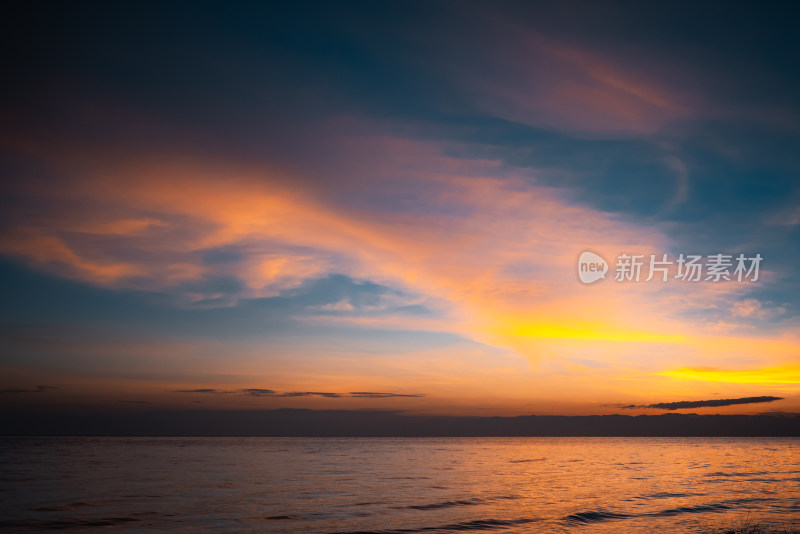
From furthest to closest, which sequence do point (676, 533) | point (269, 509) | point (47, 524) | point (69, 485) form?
point (69, 485) < point (269, 509) < point (47, 524) < point (676, 533)

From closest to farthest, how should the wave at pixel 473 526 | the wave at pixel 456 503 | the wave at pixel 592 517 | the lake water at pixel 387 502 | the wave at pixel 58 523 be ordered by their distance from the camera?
the wave at pixel 473 526
the wave at pixel 58 523
the lake water at pixel 387 502
the wave at pixel 592 517
the wave at pixel 456 503

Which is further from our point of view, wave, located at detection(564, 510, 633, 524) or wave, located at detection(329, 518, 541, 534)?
wave, located at detection(564, 510, 633, 524)

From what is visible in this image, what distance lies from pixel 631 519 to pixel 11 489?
51.2 m

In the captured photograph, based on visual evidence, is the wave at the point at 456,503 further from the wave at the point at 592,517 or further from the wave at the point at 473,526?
the wave at the point at 592,517

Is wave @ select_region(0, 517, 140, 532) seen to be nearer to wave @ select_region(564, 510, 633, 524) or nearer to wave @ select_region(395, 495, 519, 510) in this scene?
wave @ select_region(395, 495, 519, 510)

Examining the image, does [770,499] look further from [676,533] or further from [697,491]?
[676,533]

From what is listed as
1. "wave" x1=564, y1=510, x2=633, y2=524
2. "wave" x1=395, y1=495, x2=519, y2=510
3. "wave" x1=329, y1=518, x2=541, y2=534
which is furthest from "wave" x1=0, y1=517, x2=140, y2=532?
"wave" x1=564, y1=510, x2=633, y2=524

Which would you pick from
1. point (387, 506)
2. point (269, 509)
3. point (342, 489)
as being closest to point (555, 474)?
point (342, 489)

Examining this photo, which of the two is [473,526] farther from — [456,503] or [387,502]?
[387,502]

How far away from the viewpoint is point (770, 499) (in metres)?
42.4

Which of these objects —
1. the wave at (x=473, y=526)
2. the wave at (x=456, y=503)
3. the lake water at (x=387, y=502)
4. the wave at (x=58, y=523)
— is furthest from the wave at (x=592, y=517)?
the wave at (x=58, y=523)

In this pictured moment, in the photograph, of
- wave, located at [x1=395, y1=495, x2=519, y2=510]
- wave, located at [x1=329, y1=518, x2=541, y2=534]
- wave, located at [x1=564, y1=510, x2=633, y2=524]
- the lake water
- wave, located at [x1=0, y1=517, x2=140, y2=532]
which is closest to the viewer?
wave, located at [x1=329, y1=518, x2=541, y2=534]

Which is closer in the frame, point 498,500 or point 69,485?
point 498,500

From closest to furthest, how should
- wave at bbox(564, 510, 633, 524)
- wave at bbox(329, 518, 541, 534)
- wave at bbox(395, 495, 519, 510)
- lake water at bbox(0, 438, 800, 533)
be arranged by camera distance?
wave at bbox(329, 518, 541, 534) < lake water at bbox(0, 438, 800, 533) < wave at bbox(564, 510, 633, 524) < wave at bbox(395, 495, 519, 510)
